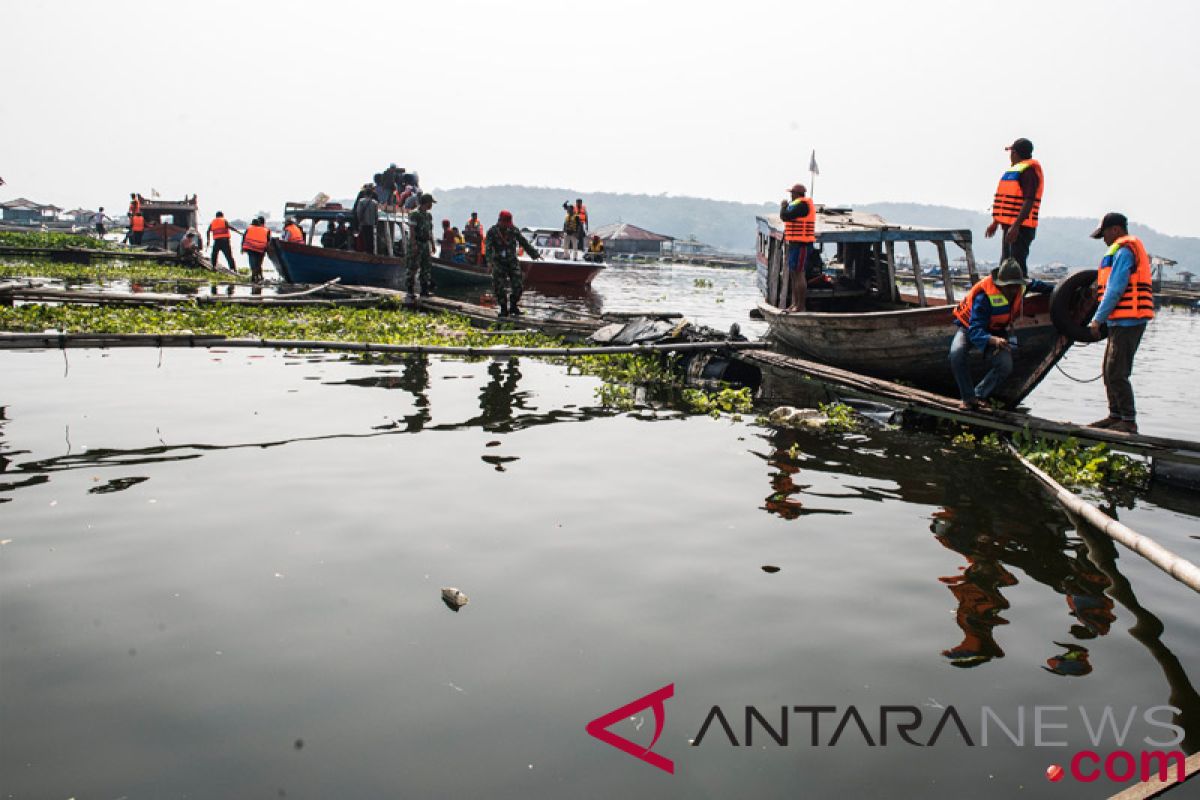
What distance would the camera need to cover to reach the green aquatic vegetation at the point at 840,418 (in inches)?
334

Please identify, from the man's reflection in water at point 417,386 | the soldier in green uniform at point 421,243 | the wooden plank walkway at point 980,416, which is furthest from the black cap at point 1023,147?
the soldier in green uniform at point 421,243

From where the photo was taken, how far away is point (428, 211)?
15.8m

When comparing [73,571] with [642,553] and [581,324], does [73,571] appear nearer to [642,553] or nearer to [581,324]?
[642,553]

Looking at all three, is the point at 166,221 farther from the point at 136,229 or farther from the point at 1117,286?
the point at 1117,286

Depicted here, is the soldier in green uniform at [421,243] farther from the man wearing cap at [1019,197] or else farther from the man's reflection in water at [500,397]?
the man wearing cap at [1019,197]

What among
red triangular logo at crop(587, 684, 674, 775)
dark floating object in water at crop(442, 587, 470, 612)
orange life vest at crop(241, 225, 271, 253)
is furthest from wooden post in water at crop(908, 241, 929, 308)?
orange life vest at crop(241, 225, 271, 253)

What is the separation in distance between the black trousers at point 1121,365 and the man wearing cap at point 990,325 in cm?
88

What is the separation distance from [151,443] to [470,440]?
2684mm

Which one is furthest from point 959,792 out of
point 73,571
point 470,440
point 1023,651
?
point 470,440

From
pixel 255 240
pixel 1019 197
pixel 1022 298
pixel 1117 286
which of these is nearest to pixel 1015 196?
pixel 1019 197

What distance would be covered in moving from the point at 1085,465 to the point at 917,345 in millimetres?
2826

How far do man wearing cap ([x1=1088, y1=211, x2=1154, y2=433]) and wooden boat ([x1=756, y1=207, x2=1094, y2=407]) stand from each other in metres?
0.71

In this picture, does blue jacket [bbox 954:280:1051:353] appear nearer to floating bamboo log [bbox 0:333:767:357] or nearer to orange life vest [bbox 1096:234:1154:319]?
orange life vest [bbox 1096:234:1154:319]

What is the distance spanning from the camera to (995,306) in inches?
305
